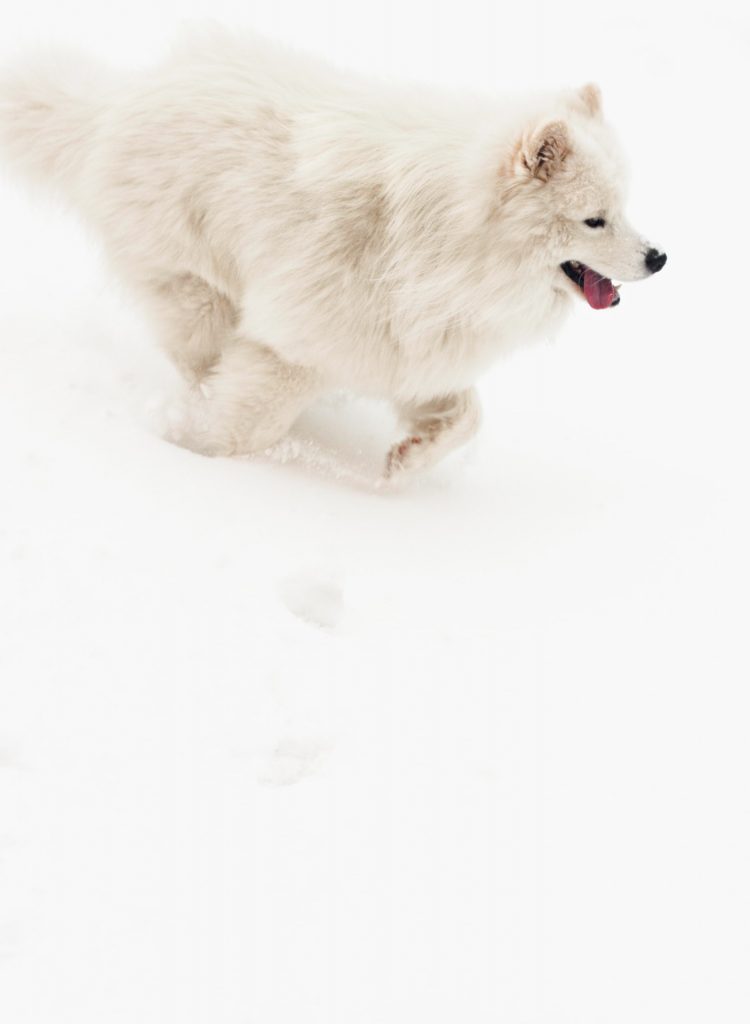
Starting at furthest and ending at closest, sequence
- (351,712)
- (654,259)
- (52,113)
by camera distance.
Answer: (52,113) < (654,259) < (351,712)

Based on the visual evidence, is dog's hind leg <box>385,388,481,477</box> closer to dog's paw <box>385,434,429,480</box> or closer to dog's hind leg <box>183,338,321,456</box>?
dog's paw <box>385,434,429,480</box>

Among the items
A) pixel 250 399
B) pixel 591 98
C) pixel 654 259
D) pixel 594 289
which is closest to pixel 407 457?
pixel 250 399

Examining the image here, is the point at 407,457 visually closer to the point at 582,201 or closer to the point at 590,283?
the point at 590,283

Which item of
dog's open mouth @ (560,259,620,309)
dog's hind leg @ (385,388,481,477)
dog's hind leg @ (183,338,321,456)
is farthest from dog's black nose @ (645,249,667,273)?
dog's hind leg @ (183,338,321,456)

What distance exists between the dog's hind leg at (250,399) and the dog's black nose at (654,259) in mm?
1204

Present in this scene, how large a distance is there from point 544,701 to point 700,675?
Answer: 0.56 m

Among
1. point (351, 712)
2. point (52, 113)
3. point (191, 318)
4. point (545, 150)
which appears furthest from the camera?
point (191, 318)

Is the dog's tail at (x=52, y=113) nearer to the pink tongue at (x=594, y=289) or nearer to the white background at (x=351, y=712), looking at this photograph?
the white background at (x=351, y=712)

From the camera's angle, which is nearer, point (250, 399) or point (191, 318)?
point (250, 399)

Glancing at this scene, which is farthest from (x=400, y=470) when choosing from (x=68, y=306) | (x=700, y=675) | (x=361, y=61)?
(x=361, y=61)

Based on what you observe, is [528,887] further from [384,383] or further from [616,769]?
[384,383]

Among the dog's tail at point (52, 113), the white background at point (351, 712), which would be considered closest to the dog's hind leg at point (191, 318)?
the white background at point (351, 712)

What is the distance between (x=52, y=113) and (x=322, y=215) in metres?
1.12

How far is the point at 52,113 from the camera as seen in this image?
361 centimetres
